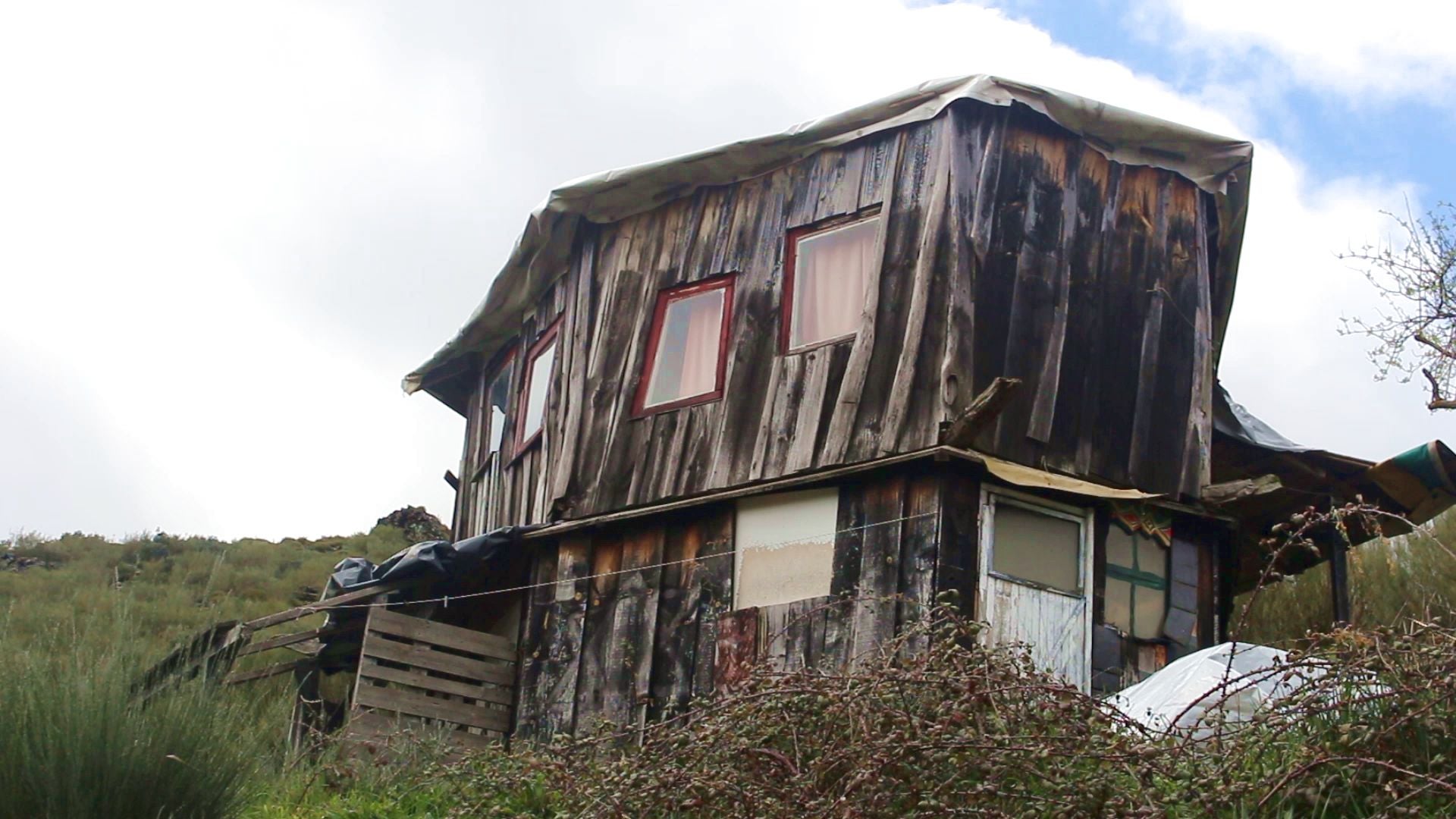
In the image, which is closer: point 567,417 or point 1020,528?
point 1020,528

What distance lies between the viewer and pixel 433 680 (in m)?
13.6

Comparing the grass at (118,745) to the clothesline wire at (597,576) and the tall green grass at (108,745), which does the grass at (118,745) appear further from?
the clothesline wire at (597,576)

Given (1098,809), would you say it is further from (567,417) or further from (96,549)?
(96,549)

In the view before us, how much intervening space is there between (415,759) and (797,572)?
302 cm

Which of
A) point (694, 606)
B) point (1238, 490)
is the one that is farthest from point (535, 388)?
point (1238, 490)

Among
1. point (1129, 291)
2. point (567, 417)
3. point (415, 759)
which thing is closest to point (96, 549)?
point (567, 417)

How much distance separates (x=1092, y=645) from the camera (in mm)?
12008

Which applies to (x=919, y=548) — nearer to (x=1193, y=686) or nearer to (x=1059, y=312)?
(x=1193, y=686)

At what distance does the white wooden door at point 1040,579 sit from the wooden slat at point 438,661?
14.7 ft

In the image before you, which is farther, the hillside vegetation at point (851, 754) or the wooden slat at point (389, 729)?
the wooden slat at point (389, 729)

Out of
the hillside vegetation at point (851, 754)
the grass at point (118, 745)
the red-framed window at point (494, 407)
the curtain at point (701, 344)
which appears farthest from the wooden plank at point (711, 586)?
the red-framed window at point (494, 407)

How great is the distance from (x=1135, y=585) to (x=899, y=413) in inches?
90.1

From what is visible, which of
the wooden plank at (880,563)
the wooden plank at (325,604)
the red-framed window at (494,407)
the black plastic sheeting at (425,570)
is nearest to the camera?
the wooden plank at (880,563)

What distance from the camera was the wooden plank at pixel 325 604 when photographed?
44.4ft
